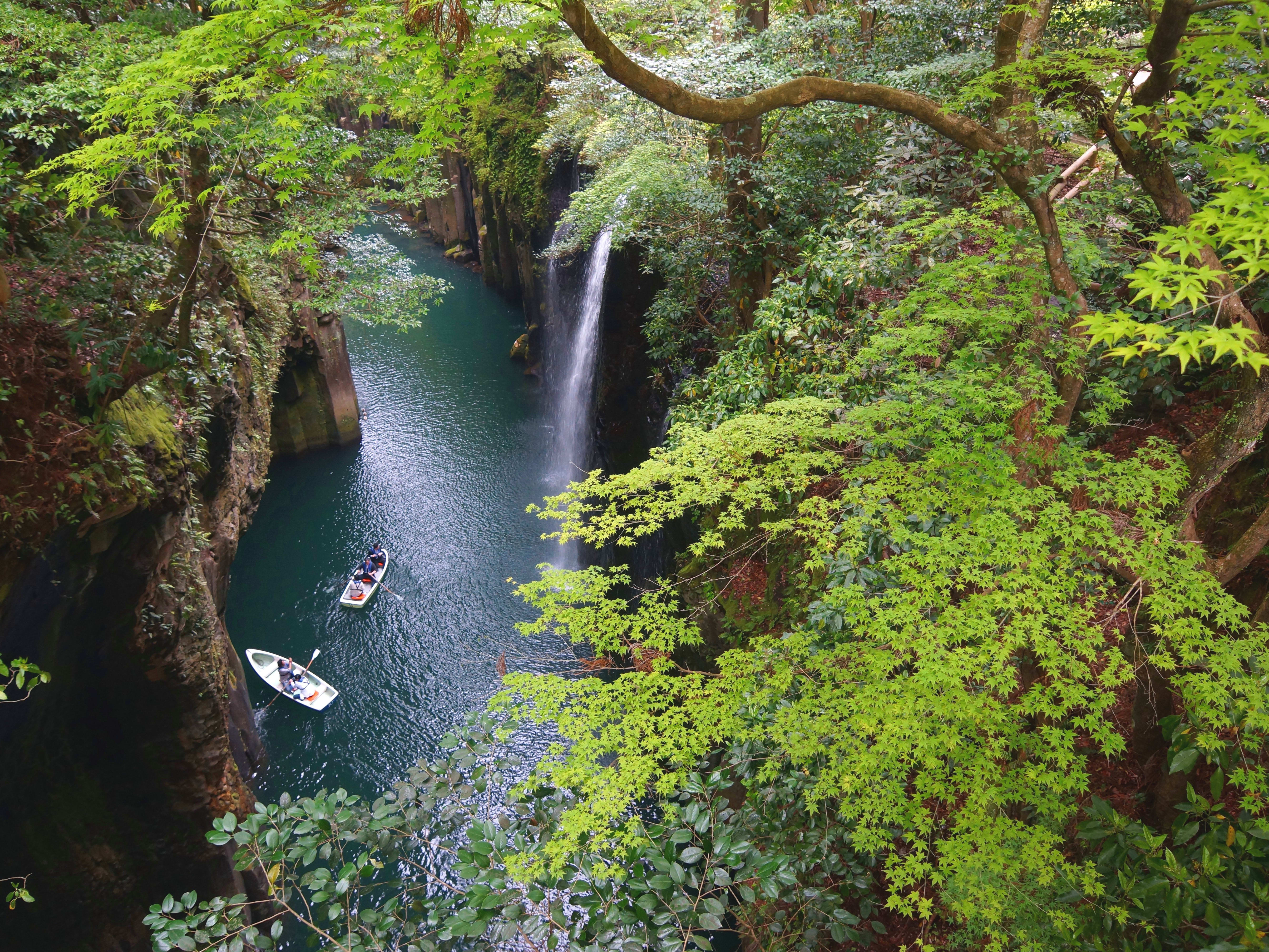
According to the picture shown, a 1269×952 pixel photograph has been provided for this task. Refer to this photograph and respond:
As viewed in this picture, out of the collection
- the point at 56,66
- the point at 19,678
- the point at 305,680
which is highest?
the point at 56,66

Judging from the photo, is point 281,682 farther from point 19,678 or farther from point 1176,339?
point 1176,339

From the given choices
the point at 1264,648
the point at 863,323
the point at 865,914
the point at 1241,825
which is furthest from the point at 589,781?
the point at 863,323

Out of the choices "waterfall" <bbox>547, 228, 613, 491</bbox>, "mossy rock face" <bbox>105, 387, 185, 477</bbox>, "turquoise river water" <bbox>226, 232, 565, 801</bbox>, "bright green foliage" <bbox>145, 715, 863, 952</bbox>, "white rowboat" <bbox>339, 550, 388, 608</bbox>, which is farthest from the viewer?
"waterfall" <bbox>547, 228, 613, 491</bbox>

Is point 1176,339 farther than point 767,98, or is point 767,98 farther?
point 767,98

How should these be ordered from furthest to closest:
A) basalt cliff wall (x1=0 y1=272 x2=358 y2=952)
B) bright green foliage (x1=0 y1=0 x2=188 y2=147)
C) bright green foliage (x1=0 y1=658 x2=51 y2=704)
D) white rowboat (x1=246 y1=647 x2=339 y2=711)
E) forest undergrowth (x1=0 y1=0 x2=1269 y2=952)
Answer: white rowboat (x1=246 y1=647 x2=339 y2=711) → bright green foliage (x1=0 y1=0 x2=188 y2=147) → basalt cliff wall (x1=0 y1=272 x2=358 y2=952) → bright green foliage (x1=0 y1=658 x2=51 y2=704) → forest undergrowth (x1=0 y1=0 x2=1269 y2=952)

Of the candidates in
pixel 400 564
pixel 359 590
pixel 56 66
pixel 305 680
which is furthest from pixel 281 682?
pixel 56 66

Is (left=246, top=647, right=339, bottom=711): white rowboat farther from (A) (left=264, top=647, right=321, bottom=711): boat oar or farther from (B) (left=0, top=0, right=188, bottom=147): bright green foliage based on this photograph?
Result: (B) (left=0, top=0, right=188, bottom=147): bright green foliage

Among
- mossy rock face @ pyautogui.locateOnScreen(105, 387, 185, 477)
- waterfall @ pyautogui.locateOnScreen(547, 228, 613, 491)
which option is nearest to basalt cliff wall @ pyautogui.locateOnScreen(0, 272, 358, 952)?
mossy rock face @ pyautogui.locateOnScreen(105, 387, 185, 477)
